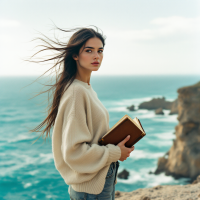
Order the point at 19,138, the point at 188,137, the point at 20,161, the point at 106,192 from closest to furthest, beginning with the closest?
the point at 106,192 → the point at 188,137 → the point at 20,161 → the point at 19,138

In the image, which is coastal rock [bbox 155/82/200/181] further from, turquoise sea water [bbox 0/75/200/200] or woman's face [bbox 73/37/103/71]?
woman's face [bbox 73/37/103/71]

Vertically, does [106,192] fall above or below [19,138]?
above

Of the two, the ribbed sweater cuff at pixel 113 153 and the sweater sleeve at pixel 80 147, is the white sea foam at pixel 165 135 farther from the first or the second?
the sweater sleeve at pixel 80 147

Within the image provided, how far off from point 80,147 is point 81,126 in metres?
0.18

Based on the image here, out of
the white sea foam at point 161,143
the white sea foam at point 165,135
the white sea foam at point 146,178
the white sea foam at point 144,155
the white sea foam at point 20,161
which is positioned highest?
the white sea foam at point 165,135

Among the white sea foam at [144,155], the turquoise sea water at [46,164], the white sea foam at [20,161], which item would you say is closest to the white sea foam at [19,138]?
the turquoise sea water at [46,164]

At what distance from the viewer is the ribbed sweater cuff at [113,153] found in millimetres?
2064

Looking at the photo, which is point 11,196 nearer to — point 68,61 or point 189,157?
point 189,157

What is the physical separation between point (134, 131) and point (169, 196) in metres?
2.58

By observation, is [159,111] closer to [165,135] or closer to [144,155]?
[165,135]

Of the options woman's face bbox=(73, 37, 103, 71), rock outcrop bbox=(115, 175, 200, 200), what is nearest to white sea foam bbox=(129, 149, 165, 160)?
rock outcrop bbox=(115, 175, 200, 200)

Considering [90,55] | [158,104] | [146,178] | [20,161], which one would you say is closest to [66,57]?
[90,55]

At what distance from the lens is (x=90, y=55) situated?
7.42 ft

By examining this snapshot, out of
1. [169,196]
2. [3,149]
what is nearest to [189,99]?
[169,196]
